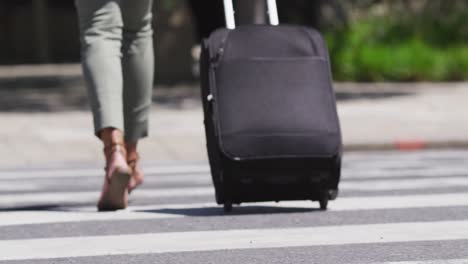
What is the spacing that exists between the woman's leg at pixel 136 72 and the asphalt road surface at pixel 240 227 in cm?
34

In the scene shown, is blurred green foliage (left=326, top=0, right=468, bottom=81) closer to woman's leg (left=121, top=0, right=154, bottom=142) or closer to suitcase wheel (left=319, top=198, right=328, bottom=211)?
woman's leg (left=121, top=0, right=154, bottom=142)

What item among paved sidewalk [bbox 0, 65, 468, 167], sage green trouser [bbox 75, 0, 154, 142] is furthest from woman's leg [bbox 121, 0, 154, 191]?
paved sidewalk [bbox 0, 65, 468, 167]

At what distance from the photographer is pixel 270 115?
19.9 ft

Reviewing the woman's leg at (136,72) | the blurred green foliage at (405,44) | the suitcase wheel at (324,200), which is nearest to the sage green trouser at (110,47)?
the woman's leg at (136,72)

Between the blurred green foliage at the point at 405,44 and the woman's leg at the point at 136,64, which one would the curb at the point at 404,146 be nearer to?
the woman's leg at the point at 136,64

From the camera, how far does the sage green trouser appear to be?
6.12m

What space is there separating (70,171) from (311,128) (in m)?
4.24

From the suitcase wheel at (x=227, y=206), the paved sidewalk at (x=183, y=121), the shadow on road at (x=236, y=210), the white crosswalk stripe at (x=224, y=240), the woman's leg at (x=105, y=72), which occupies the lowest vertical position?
the paved sidewalk at (x=183, y=121)

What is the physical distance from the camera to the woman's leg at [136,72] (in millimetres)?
6379

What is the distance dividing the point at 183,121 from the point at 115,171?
26.7ft

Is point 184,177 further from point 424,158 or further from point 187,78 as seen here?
point 187,78

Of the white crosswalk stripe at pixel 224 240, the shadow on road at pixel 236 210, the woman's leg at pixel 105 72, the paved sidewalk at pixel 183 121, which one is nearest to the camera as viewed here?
the white crosswalk stripe at pixel 224 240

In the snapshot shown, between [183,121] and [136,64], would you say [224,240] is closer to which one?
[136,64]

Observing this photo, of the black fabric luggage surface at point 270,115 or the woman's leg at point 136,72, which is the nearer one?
the black fabric luggage surface at point 270,115
